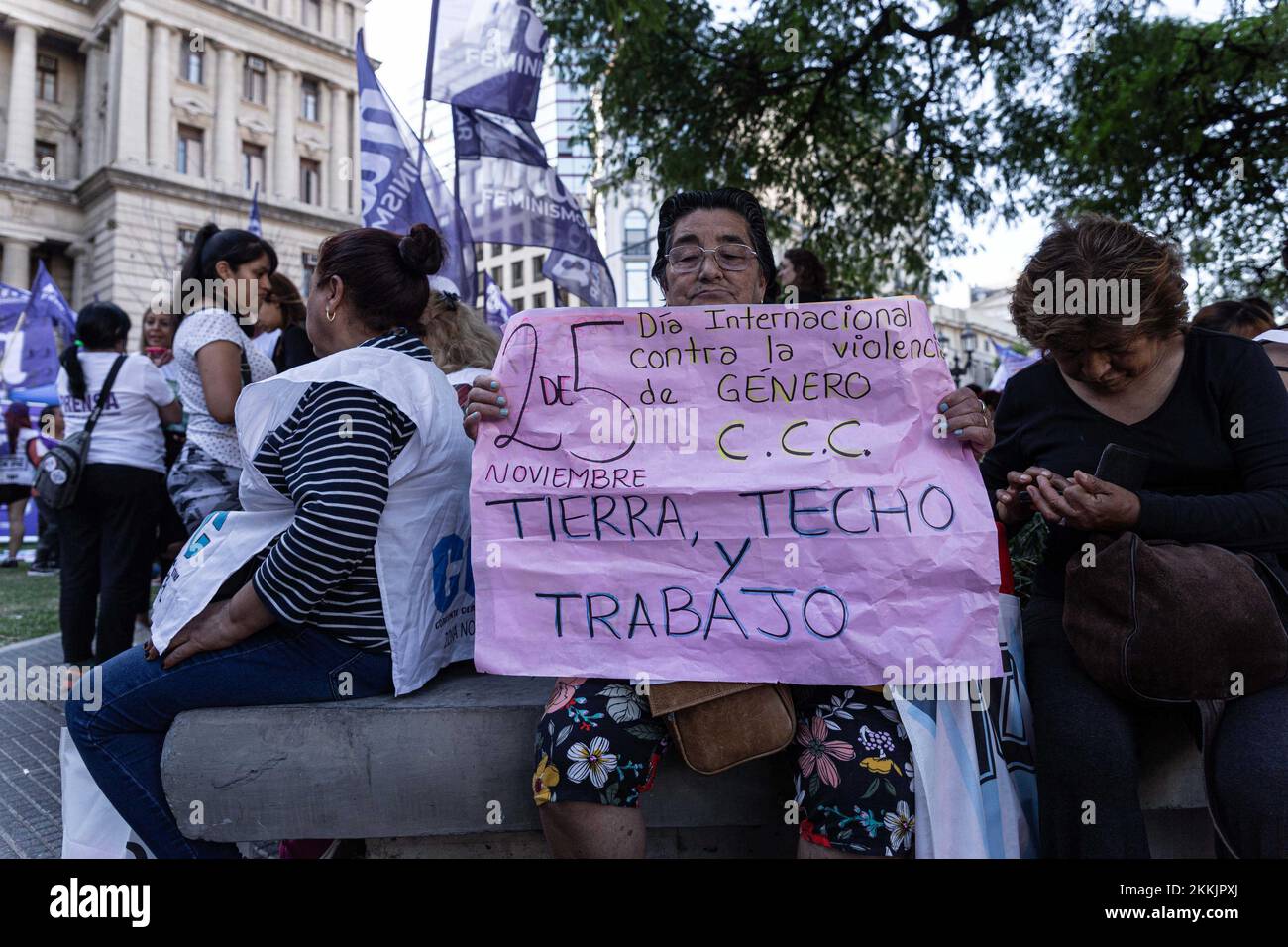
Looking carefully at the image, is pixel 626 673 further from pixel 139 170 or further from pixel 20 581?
pixel 139 170

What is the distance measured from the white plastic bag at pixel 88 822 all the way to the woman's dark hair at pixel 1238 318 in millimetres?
4282

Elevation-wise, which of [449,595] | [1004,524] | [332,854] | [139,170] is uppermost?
[139,170]

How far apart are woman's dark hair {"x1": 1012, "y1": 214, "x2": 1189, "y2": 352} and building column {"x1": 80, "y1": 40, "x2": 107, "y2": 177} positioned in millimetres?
43993

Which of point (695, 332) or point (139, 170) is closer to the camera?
point (695, 332)

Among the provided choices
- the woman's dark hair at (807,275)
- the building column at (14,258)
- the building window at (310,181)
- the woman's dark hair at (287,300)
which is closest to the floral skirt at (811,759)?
the woman's dark hair at (287,300)

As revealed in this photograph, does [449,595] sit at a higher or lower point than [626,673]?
higher

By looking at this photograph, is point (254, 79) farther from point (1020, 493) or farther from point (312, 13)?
point (1020, 493)

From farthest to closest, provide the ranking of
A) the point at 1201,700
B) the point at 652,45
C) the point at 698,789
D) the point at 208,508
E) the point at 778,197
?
the point at 778,197 → the point at 652,45 → the point at 208,508 → the point at 698,789 → the point at 1201,700

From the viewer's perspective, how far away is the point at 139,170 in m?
35.6

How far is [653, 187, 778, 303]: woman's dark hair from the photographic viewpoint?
2.67m

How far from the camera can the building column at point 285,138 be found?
133 ft

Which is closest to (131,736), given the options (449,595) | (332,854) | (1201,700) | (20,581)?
(332,854)

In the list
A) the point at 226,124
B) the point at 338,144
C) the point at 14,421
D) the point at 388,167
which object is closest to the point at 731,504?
the point at 388,167

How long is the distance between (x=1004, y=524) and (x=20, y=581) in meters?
10.6
